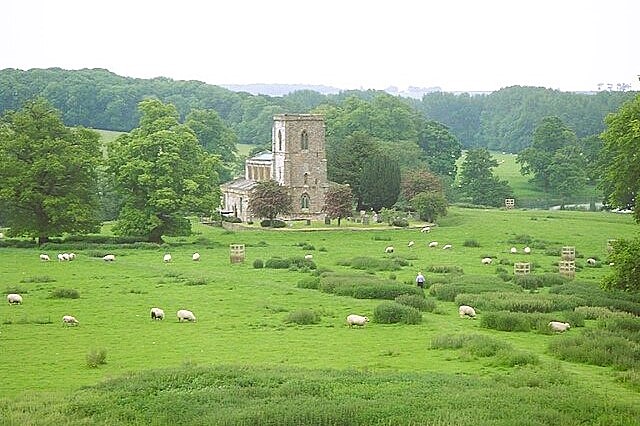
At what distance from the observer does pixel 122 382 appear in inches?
1000

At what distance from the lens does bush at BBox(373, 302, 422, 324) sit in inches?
1412

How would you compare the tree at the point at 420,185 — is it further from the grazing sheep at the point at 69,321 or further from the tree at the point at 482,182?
the grazing sheep at the point at 69,321

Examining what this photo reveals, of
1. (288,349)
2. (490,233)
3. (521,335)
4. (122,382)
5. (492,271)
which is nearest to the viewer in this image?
(122,382)

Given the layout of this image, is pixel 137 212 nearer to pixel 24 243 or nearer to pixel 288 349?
pixel 24 243

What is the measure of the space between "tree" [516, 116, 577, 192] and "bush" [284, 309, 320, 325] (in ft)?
275

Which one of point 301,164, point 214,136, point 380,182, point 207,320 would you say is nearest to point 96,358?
point 207,320

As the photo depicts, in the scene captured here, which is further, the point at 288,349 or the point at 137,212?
the point at 137,212

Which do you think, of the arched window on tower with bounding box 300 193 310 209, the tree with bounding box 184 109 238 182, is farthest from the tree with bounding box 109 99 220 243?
the tree with bounding box 184 109 238 182

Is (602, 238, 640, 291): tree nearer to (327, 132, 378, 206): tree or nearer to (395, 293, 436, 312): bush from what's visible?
(395, 293, 436, 312): bush

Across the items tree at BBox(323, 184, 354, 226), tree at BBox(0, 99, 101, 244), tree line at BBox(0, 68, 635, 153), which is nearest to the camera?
tree at BBox(0, 99, 101, 244)

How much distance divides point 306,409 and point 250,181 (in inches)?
2850

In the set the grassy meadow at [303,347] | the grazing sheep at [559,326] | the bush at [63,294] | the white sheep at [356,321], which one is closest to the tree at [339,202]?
the grassy meadow at [303,347]

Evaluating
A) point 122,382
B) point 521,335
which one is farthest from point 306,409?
point 521,335

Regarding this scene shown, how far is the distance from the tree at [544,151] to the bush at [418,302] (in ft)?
260
